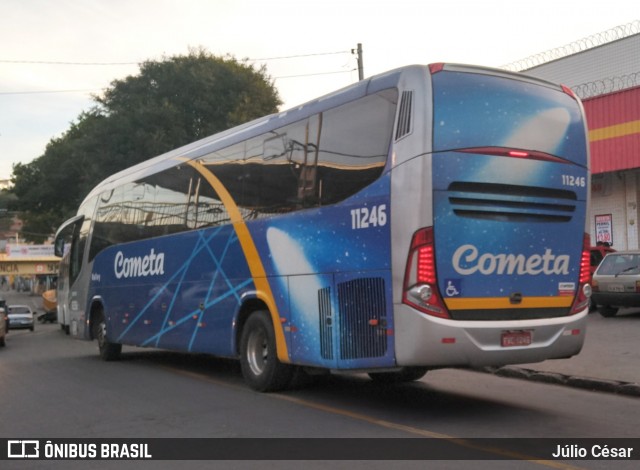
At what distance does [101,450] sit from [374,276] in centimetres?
325

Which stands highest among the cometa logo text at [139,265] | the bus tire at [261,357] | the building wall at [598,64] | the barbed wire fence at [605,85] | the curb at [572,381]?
the building wall at [598,64]

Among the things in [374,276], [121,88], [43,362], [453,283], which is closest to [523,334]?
[453,283]

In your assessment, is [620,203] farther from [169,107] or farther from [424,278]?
[169,107]

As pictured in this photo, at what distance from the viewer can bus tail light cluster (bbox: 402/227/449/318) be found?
752 centimetres

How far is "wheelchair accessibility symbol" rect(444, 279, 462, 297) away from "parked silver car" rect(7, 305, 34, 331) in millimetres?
34540

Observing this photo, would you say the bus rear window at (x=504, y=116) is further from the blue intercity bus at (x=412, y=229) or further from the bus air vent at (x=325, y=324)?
the bus air vent at (x=325, y=324)

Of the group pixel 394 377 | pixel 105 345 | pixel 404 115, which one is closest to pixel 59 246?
pixel 105 345

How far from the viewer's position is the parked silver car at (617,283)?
1775 cm

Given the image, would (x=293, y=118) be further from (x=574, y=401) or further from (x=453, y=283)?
(x=574, y=401)

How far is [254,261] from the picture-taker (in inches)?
405

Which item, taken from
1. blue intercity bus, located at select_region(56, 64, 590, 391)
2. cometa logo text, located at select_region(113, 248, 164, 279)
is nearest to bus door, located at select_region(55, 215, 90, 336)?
cometa logo text, located at select_region(113, 248, 164, 279)

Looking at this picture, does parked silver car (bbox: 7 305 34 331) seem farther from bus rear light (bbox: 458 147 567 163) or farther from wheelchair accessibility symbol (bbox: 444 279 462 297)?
bus rear light (bbox: 458 147 567 163)

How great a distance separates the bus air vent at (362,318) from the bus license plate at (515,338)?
4.10ft

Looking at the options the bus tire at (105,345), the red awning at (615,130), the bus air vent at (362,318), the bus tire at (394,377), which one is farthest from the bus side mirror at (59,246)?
the red awning at (615,130)
